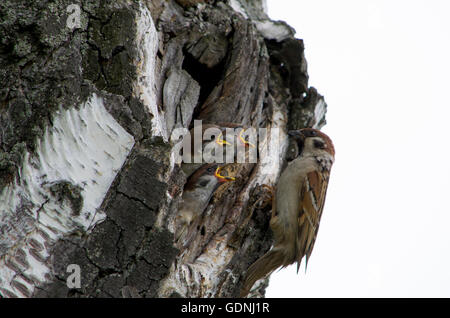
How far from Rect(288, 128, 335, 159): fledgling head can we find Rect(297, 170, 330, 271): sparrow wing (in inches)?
7.6

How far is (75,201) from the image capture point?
230cm

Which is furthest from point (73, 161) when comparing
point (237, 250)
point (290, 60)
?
point (290, 60)

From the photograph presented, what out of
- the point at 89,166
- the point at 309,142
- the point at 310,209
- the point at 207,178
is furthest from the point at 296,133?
the point at 89,166

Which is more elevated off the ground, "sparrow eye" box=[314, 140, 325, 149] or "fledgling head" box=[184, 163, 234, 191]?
"sparrow eye" box=[314, 140, 325, 149]

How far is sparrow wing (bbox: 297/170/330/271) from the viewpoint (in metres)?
4.23

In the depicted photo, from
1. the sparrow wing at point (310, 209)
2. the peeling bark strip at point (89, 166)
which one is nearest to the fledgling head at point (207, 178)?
the peeling bark strip at point (89, 166)

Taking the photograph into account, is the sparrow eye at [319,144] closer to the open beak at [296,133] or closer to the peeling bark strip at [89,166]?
the open beak at [296,133]

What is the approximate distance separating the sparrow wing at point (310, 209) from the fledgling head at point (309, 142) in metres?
0.19

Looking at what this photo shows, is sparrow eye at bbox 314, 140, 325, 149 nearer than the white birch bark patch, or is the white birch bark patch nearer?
the white birch bark patch

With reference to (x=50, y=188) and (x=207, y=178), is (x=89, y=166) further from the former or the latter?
(x=207, y=178)

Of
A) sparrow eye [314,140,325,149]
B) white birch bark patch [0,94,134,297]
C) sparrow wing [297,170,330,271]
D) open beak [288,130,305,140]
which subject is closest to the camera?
white birch bark patch [0,94,134,297]

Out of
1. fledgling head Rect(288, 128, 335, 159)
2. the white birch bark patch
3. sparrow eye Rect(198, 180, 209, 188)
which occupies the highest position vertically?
fledgling head Rect(288, 128, 335, 159)

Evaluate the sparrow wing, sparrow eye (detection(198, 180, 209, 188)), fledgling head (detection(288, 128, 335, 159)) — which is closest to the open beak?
fledgling head (detection(288, 128, 335, 159))

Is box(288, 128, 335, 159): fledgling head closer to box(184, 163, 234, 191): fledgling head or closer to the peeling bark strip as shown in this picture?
box(184, 163, 234, 191): fledgling head
